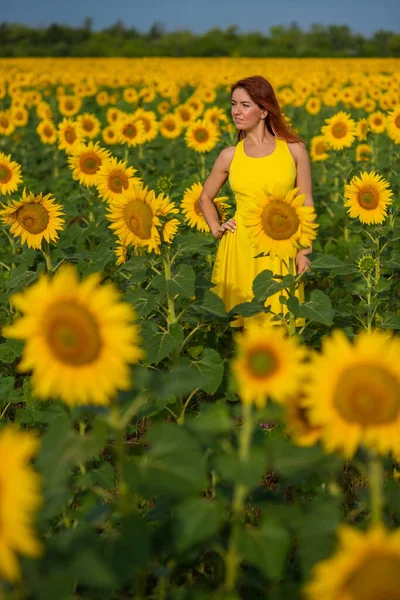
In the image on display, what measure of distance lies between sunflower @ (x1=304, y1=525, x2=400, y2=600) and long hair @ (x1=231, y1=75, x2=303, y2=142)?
3.08 metres

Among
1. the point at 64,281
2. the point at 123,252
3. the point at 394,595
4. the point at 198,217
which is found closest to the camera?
the point at 394,595

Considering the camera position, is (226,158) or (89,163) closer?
(226,158)

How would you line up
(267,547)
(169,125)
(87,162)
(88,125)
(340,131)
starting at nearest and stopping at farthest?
(267,547) → (87,162) → (340,131) → (88,125) → (169,125)

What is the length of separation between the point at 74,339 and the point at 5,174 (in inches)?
135

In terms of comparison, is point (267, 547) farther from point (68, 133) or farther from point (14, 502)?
point (68, 133)

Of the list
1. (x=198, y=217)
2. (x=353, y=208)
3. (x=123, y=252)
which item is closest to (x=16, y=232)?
(x=123, y=252)

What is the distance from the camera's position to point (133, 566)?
160 centimetres

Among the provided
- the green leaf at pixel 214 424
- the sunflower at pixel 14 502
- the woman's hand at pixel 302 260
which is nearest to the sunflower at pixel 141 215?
the woman's hand at pixel 302 260

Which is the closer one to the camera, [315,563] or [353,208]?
[315,563]

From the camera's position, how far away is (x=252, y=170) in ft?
13.5

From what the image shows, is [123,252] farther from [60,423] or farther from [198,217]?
[60,423]

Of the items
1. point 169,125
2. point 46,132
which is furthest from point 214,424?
point 169,125

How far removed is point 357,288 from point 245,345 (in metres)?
2.40

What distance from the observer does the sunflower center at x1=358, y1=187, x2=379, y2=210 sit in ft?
13.5
